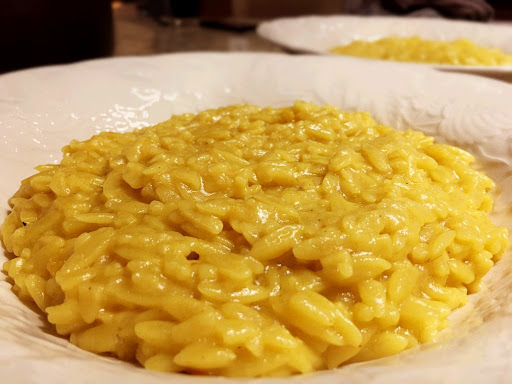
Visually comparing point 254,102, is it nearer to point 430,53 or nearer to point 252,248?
point 252,248

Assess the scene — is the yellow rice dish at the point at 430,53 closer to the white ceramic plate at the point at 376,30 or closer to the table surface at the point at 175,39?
the white ceramic plate at the point at 376,30

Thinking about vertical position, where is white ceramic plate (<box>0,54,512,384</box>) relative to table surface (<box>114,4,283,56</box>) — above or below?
above

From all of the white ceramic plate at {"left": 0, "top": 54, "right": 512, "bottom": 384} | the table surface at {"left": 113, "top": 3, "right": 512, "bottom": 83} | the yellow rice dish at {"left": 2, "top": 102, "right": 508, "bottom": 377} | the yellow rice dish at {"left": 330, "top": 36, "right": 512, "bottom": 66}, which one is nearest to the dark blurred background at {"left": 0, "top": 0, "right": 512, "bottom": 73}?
the table surface at {"left": 113, "top": 3, "right": 512, "bottom": 83}

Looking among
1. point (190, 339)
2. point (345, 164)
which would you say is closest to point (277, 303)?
point (190, 339)

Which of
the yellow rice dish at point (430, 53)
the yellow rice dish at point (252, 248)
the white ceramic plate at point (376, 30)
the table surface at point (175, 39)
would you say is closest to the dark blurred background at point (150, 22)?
the table surface at point (175, 39)

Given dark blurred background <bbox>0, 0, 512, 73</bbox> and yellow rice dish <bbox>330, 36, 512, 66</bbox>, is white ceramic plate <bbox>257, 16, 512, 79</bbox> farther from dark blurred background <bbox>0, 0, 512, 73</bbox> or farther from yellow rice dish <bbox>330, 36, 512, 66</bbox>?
yellow rice dish <bbox>330, 36, 512, 66</bbox>

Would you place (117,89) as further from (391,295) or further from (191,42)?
(191,42)
